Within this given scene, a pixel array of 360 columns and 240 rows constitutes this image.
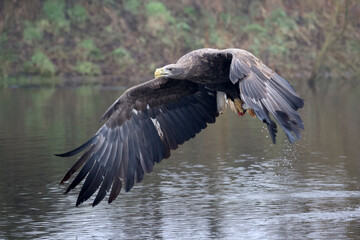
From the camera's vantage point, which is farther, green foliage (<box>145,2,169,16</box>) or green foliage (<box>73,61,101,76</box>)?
green foliage (<box>145,2,169,16</box>)

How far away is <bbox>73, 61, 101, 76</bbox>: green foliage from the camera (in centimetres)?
2969

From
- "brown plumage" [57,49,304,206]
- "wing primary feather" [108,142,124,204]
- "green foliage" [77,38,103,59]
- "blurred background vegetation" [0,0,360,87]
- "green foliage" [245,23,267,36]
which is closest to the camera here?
"brown plumage" [57,49,304,206]

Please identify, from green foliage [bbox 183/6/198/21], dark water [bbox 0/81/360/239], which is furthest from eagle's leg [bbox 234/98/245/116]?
green foliage [bbox 183/6/198/21]

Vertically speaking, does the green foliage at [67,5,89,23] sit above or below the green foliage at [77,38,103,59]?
above

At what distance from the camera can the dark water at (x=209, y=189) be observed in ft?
29.0

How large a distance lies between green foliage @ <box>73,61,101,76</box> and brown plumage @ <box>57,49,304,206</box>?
1999 cm

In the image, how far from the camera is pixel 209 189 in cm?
1091

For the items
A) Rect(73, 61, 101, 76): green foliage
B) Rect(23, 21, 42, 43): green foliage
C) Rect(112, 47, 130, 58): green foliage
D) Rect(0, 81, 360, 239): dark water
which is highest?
Rect(23, 21, 42, 43): green foliage

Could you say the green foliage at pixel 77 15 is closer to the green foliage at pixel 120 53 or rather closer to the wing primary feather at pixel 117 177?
the green foliage at pixel 120 53

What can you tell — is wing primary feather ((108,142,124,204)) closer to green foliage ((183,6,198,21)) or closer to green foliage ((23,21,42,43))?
green foliage ((23,21,42,43))

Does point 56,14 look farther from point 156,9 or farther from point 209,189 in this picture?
point 209,189

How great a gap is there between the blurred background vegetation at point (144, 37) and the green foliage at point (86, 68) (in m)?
0.03

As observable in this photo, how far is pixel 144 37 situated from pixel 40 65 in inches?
161

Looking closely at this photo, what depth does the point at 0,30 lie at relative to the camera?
30.6 m
